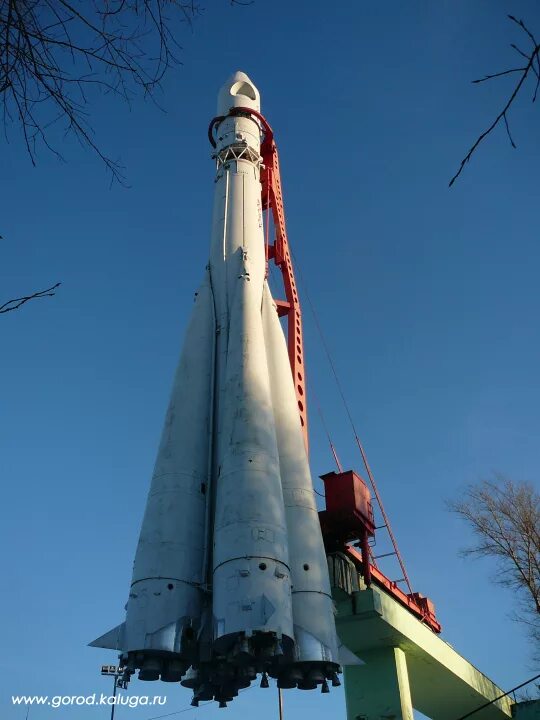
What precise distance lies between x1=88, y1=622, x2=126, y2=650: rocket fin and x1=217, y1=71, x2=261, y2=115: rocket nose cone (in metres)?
19.6

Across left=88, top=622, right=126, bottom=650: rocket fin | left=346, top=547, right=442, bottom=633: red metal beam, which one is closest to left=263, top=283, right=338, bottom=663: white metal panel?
left=88, top=622, right=126, bottom=650: rocket fin

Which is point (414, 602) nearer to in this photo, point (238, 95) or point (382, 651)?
point (382, 651)

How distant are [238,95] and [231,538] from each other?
19394mm

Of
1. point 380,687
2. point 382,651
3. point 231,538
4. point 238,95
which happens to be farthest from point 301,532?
point 238,95

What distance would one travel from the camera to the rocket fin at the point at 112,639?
12.6 m

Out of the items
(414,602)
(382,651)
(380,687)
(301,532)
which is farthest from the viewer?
(414,602)

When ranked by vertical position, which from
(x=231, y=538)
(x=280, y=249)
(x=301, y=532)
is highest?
(x=280, y=249)

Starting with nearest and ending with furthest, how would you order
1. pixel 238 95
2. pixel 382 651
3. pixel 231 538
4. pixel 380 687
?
pixel 231 538 → pixel 380 687 → pixel 382 651 → pixel 238 95

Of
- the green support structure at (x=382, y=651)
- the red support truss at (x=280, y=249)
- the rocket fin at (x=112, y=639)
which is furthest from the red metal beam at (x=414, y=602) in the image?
the rocket fin at (x=112, y=639)

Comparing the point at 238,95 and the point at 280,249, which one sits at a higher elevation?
the point at 238,95

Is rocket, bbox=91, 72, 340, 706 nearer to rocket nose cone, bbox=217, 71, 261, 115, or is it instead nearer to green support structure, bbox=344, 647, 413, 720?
green support structure, bbox=344, 647, 413, 720

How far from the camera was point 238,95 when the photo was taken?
2598 cm

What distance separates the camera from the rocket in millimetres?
12070

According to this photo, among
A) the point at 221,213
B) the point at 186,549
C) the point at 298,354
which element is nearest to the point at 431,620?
the point at 298,354
